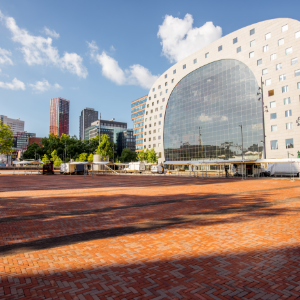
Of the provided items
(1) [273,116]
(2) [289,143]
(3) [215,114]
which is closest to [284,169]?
(2) [289,143]

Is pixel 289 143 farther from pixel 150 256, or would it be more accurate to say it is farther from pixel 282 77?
pixel 150 256

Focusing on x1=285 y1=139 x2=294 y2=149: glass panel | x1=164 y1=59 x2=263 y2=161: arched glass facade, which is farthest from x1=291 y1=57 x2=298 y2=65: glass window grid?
x1=285 y1=139 x2=294 y2=149: glass panel

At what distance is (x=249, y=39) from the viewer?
52781mm

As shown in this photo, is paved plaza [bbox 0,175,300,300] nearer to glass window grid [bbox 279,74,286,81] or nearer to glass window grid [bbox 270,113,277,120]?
glass window grid [bbox 270,113,277,120]

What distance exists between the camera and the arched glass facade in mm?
51344

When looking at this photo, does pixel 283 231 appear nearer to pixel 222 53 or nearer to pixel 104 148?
pixel 222 53

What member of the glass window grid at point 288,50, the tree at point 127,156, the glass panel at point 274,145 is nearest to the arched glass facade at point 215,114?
the glass panel at point 274,145

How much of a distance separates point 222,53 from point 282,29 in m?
15.2

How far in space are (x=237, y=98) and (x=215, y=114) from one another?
7.12 m

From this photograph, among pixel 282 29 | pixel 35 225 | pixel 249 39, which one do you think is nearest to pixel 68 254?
pixel 35 225

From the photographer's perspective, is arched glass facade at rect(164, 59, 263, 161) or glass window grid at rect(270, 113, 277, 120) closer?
glass window grid at rect(270, 113, 277, 120)

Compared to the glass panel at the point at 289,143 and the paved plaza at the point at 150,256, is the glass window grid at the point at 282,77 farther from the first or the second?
the paved plaza at the point at 150,256

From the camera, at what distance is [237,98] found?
5419cm

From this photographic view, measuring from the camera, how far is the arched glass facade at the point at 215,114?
168 ft
